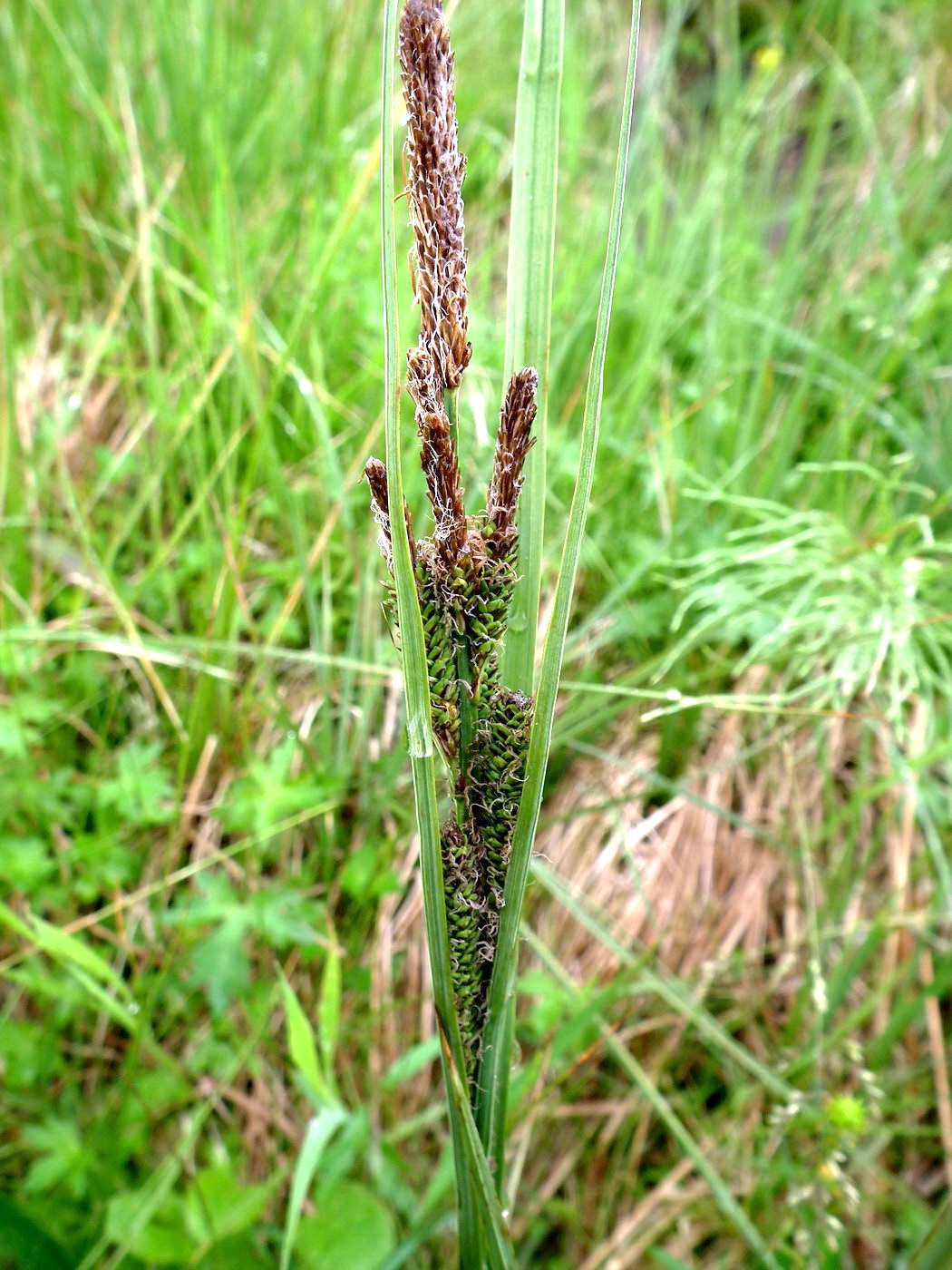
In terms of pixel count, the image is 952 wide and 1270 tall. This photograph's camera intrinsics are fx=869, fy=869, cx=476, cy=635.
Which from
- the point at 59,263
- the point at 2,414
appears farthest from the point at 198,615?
the point at 59,263

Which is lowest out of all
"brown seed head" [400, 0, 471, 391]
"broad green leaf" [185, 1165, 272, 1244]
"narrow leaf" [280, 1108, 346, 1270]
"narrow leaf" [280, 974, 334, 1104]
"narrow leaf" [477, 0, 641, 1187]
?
"broad green leaf" [185, 1165, 272, 1244]

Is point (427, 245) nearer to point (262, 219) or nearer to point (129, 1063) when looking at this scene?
point (129, 1063)

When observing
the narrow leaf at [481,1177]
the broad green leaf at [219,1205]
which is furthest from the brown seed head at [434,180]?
the broad green leaf at [219,1205]

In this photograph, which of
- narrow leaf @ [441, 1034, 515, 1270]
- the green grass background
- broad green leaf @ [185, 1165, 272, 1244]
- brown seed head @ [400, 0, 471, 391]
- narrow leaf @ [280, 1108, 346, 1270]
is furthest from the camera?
the green grass background

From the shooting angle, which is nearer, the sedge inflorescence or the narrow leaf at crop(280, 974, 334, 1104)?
the sedge inflorescence

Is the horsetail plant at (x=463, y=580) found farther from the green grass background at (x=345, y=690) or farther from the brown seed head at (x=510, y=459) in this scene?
the green grass background at (x=345, y=690)

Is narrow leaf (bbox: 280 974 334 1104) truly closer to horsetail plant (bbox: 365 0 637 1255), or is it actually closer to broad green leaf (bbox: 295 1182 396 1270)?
broad green leaf (bbox: 295 1182 396 1270)

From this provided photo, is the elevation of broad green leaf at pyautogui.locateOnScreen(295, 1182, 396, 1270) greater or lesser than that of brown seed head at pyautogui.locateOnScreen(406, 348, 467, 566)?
lesser

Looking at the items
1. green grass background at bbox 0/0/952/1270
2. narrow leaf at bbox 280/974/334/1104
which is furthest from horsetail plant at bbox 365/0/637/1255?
green grass background at bbox 0/0/952/1270
